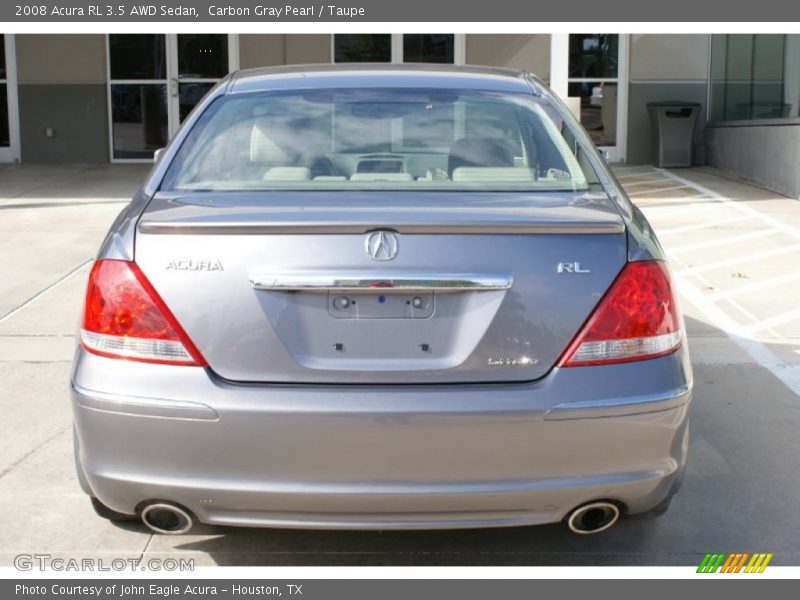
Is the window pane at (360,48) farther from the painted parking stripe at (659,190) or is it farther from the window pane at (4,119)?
the painted parking stripe at (659,190)

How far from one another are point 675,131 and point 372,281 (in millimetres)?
15571

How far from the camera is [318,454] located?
121 inches

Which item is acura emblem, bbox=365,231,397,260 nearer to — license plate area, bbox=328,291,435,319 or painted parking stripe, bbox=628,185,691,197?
license plate area, bbox=328,291,435,319

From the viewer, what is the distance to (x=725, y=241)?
10.6 m

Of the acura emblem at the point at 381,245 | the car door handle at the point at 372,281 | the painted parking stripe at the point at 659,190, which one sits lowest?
the painted parking stripe at the point at 659,190

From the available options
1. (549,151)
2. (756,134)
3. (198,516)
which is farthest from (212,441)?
(756,134)

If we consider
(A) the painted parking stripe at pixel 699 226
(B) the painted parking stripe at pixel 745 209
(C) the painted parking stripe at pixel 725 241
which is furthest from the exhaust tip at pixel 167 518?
(B) the painted parking stripe at pixel 745 209

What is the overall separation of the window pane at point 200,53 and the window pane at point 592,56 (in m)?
5.90

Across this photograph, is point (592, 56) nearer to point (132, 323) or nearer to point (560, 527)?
point (560, 527)

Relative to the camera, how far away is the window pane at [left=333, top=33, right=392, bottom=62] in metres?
18.7

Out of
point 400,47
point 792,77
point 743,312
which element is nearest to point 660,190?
point 792,77

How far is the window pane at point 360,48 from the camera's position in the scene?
61.3 feet

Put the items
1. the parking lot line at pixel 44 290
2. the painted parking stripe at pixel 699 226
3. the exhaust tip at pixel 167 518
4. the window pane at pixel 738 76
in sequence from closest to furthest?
the exhaust tip at pixel 167 518, the parking lot line at pixel 44 290, the painted parking stripe at pixel 699 226, the window pane at pixel 738 76

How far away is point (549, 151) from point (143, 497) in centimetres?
192
